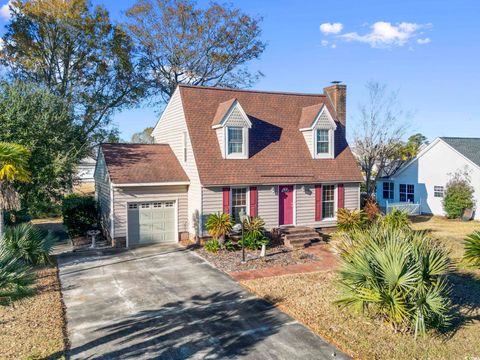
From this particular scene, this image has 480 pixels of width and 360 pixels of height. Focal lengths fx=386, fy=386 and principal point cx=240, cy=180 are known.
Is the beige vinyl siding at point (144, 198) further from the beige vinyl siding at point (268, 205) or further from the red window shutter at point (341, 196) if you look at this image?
the red window shutter at point (341, 196)

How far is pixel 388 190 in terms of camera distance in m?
35.5

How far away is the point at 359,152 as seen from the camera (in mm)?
33812

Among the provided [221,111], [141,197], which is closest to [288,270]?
[141,197]

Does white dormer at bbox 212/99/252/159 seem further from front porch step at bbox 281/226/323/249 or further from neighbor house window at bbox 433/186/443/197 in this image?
neighbor house window at bbox 433/186/443/197

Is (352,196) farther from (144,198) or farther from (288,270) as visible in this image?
(144,198)

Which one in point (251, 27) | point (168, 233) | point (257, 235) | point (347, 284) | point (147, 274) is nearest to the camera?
point (347, 284)

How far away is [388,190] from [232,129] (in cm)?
2059

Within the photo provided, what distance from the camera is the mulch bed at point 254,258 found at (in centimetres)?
1636

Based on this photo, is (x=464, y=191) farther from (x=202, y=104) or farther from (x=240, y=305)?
(x=240, y=305)

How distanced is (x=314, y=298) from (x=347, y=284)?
2374 millimetres

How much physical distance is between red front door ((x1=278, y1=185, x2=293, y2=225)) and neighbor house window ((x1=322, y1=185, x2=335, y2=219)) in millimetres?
2352

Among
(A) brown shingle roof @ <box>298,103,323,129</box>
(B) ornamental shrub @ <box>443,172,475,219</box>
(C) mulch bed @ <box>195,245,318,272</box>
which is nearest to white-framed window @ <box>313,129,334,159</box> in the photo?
(A) brown shingle roof @ <box>298,103,323,129</box>

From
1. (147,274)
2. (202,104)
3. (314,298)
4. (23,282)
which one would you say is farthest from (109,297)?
(202,104)

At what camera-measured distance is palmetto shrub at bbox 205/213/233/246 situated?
18.5 metres
